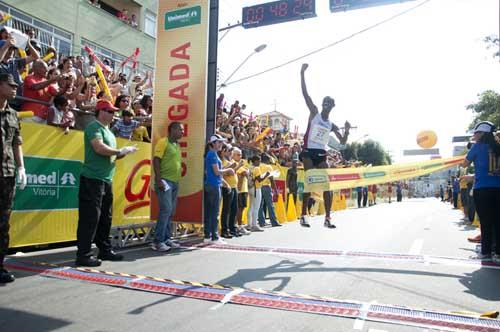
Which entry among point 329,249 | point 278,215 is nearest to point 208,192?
point 329,249

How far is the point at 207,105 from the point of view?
7719 millimetres

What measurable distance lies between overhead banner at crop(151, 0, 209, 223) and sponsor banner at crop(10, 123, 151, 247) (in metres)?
1.16

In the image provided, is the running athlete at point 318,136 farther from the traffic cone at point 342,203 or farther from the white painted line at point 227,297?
the traffic cone at point 342,203

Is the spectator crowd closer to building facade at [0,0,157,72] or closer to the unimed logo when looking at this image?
the unimed logo

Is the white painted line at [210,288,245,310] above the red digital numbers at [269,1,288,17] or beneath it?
beneath

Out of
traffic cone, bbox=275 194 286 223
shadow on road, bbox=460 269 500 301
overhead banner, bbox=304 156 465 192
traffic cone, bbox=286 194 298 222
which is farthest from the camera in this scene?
traffic cone, bbox=286 194 298 222

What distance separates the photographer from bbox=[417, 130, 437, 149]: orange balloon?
66.9 feet

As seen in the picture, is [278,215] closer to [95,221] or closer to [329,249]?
[329,249]

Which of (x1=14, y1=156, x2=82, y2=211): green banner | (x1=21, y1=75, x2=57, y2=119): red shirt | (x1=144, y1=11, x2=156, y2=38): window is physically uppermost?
(x1=144, y1=11, x2=156, y2=38): window

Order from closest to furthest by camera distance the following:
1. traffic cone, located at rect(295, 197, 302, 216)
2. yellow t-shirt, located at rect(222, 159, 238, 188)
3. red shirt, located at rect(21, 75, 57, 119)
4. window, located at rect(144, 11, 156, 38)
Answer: red shirt, located at rect(21, 75, 57, 119) → yellow t-shirt, located at rect(222, 159, 238, 188) → traffic cone, located at rect(295, 197, 302, 216) → window, located at rect(144, 11, 156, 38)

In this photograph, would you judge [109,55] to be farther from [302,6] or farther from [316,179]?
[316,179]

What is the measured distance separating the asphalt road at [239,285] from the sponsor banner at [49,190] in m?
0.35

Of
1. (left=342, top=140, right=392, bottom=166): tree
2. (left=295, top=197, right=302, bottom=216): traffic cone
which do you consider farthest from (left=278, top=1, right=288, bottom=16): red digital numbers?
(left=342, top=140, right=392, bottom=166): tree

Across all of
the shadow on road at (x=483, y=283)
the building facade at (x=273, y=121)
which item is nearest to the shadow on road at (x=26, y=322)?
the shadow on road at (x=483, y=283)
